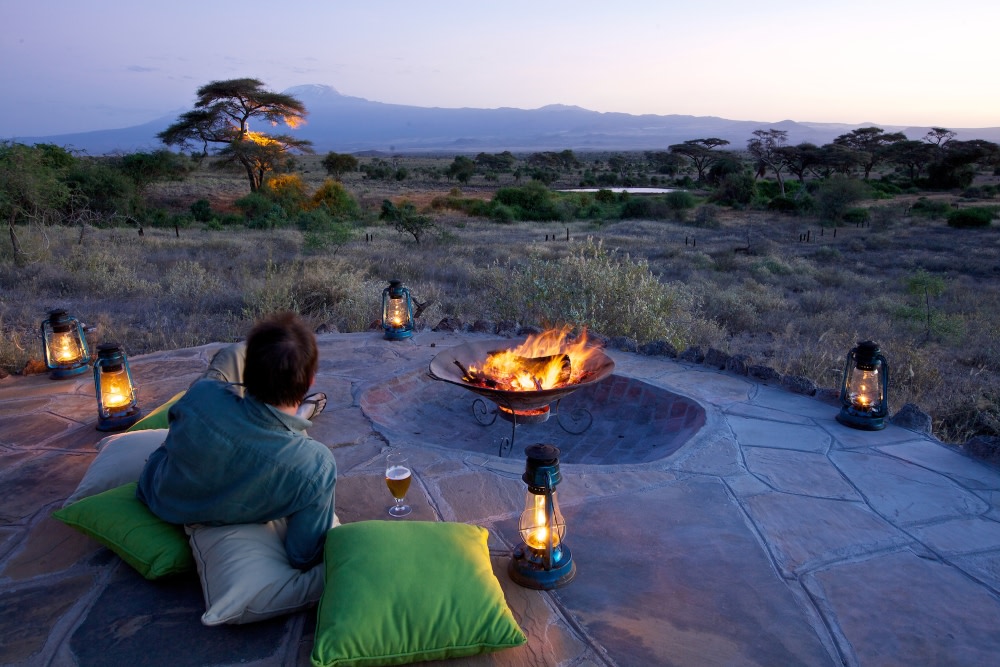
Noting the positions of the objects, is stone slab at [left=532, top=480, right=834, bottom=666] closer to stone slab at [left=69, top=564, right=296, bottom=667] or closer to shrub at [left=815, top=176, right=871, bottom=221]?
stone slab at [left=69, top=564, right=296, bottom=667]

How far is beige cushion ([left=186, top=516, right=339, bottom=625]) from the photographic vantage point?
2211mm

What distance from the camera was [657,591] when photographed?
257 centimetres

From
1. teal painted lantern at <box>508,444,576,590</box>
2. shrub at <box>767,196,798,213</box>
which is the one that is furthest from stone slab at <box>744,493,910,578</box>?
shrub at <box>767,196,798,213</box>

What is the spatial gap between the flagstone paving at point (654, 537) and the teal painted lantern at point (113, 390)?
0.14 meters

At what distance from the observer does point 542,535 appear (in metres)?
2.53

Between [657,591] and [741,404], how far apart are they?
94.9 inches

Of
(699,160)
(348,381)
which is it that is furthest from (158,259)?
(699,160)

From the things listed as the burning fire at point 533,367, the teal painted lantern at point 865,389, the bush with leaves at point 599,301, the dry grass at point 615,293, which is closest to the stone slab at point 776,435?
the teal painted lantern at point 865,389

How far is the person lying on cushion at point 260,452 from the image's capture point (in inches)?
91.9

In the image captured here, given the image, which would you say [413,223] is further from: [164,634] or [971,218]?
[971,218]

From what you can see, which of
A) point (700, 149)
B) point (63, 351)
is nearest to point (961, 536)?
point (63, 351)

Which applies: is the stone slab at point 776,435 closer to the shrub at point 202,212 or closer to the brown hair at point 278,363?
the brown hair at point 278,363

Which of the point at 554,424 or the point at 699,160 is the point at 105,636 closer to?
the point at 554,424

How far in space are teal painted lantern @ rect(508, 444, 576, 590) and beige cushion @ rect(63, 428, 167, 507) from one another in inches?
72.1
